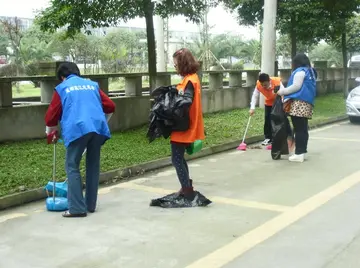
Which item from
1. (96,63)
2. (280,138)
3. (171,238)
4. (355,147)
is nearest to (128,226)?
(171,238)

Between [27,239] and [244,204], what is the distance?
2.45 meters

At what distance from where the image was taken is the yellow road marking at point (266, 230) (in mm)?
4133

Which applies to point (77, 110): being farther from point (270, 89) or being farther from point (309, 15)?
point (309, 15)

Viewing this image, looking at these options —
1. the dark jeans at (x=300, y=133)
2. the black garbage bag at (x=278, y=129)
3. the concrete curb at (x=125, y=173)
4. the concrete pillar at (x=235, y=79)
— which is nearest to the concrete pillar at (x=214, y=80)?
the concrete pillar at (x=235, y=79)

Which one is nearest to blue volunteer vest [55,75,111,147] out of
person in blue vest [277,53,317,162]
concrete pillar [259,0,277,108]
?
person in blue vest [277,53,317,162]

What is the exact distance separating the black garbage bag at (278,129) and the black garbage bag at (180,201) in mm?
3121

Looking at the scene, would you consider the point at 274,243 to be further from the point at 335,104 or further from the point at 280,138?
the point at 335,104

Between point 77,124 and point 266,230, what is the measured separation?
85.1 inches

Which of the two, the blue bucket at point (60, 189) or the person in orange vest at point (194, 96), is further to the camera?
the blue bucket at point (60, 189)

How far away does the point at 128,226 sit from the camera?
5051 mm

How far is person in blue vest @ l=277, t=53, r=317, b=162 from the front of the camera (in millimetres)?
8133

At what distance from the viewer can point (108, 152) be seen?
848cm

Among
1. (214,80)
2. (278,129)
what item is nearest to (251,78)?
(214,80)

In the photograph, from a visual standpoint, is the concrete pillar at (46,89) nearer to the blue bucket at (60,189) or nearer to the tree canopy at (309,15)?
the blue bucket at (60,189)
